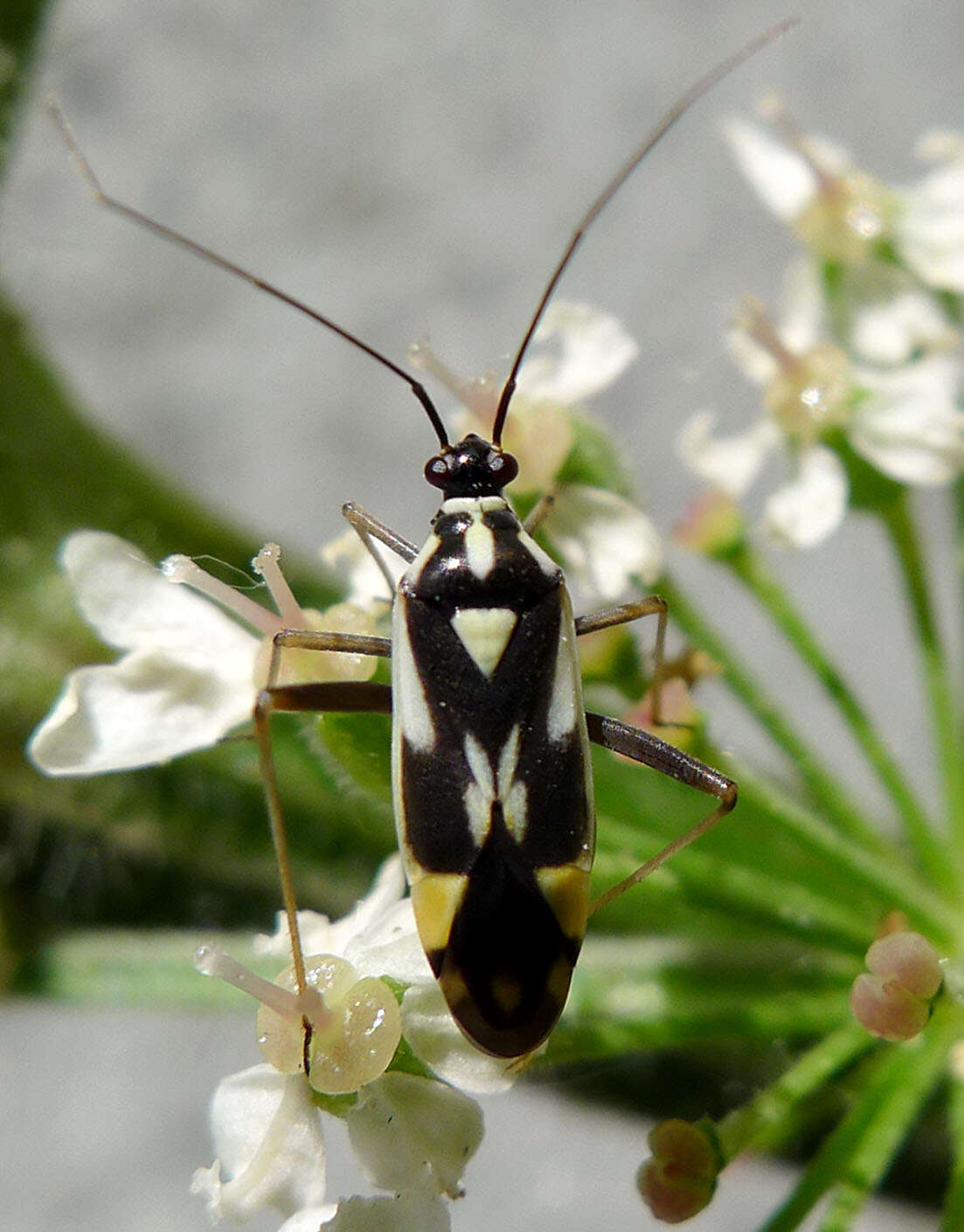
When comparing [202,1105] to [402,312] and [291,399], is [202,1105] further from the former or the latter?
[402,312]

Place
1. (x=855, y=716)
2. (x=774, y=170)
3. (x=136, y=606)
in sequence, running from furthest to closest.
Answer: (x=774, y=170) < (x=855, y=716) < (x=136, y=606)

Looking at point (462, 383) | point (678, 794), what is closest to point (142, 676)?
point (462, 383)

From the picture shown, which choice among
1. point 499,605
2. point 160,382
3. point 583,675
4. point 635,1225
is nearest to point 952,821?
point 583,675

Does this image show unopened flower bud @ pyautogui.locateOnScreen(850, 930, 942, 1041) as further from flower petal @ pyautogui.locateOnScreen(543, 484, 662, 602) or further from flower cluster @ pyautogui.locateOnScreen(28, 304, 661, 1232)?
flower petal @ pyautogui.locateOnScreen(543, 484, 662, 602)

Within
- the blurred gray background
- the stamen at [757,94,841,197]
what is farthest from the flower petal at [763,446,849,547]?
the blurred gray background

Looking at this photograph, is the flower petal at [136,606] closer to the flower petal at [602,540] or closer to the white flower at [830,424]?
the flower petal at [602,540]

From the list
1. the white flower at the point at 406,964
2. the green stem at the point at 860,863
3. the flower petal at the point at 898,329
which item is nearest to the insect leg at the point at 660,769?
the green stem at the point at 860,863

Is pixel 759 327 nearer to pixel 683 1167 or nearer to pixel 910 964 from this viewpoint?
pixel 910 964
